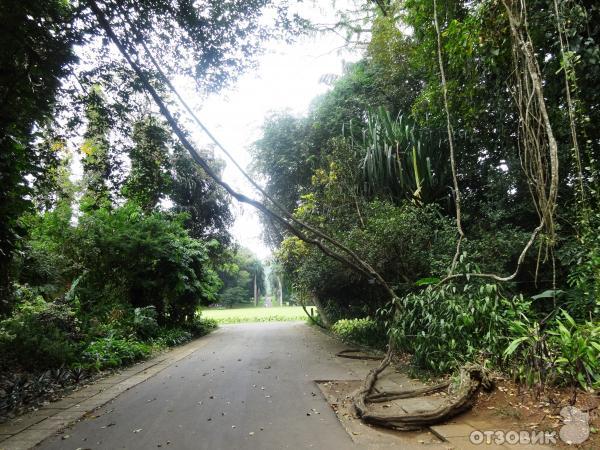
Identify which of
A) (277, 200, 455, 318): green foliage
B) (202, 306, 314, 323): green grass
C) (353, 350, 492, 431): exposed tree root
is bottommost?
(202, 306, 314, 323): green grass

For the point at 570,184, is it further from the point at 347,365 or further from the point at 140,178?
the point at 140,178

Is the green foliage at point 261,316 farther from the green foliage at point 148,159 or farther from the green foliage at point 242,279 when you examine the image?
the green foliage at point 148,159

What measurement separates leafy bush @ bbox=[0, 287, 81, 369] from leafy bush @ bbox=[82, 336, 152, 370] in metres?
0.25

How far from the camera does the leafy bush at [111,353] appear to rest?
6661mm

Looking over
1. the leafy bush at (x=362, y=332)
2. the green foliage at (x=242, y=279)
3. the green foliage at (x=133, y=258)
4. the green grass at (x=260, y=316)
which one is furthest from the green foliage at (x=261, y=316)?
the green foliage at (x=242, y=279)

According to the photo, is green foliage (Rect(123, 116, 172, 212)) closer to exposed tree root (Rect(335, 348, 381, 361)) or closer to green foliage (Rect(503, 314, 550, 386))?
exposed tree root (Rect(335, 348, 381, 361))

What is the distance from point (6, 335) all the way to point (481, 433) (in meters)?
6.13

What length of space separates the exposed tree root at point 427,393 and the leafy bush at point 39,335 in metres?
4.67

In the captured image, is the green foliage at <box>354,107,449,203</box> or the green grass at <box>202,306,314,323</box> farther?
the green grass at <box>202,306,314,323</box>

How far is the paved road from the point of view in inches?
134

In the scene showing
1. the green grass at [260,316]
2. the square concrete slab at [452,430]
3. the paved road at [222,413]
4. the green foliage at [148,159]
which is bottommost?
the green grass at [260,316]

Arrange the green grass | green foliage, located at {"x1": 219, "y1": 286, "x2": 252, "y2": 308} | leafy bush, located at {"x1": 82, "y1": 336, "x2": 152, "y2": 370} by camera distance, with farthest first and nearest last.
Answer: green foliage, located at {"x1": 219, "y1": 286, "x2": 252, "y2": 308}, the green grass, leafy bush, located at {"x1": 82, "y1": 336, "x2": 152, "y2": 370}

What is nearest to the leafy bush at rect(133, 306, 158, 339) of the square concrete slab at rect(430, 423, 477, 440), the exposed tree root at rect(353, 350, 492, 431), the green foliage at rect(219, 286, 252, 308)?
the exposed tree root at rect(353, 350, 492, 431)

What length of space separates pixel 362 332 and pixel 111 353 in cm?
564
